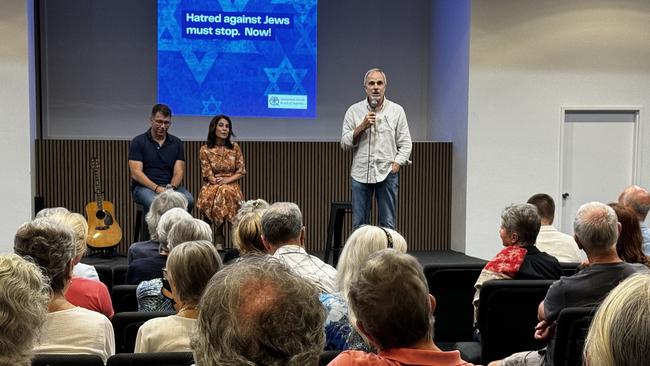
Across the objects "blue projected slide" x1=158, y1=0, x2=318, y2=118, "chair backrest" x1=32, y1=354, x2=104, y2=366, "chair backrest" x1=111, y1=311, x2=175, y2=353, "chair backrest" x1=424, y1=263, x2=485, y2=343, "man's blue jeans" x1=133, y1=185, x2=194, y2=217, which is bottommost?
"chair backrest" x1=424, y1=263, x2=485, y2=343

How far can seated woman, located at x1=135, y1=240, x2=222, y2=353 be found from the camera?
246cm

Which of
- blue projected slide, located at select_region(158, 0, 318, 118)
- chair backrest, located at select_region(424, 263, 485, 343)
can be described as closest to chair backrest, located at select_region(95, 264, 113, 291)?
chair backrest, located at select_region(424, 263, 485, 343)

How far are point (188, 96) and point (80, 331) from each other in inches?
236

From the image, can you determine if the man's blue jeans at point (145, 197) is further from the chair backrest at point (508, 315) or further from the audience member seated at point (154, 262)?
the chair backrest at point (508, 315)

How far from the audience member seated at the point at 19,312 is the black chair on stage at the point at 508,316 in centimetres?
220

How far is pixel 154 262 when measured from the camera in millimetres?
3852

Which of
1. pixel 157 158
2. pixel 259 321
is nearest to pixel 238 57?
pixel 157 158

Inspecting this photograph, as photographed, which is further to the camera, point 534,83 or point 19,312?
point 534,83

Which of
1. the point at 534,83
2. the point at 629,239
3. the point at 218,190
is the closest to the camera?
the point at 629,239

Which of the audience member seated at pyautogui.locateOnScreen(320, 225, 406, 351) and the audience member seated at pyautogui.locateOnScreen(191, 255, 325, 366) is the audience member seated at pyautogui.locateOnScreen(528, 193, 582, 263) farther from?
the audience member seated at pyautogui.locateOnScreen(191, 255, 325, 366)

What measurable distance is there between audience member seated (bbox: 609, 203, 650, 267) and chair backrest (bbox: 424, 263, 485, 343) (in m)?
0.80

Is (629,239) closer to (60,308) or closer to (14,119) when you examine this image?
(60,308)

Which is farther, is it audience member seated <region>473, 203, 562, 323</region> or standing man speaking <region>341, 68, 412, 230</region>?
standing man speaking <region>341, 68, 412, 230</region>

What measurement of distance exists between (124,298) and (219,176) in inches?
149
